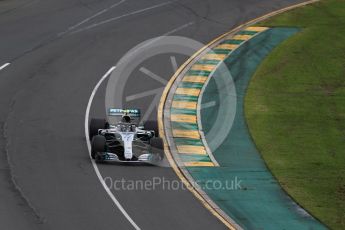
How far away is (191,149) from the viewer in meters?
31.4

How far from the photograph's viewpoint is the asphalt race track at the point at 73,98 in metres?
25.1

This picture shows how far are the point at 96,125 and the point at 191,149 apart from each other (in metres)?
3.58

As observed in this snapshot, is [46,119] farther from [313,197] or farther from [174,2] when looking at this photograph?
[174,2]

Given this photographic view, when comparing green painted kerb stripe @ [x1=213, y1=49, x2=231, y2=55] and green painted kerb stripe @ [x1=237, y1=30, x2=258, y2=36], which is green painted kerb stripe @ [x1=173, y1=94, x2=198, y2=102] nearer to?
green painted kerb stripe @ [x1=213, y1=49, x2=231, y2=55]

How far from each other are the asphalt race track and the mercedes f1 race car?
46 cm

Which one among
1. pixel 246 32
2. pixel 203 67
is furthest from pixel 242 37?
pixel 203 67

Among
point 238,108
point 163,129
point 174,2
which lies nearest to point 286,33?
point 174,2

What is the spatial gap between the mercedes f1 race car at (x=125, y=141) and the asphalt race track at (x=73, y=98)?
456 millimetres

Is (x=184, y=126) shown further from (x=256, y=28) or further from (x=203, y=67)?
(x=256, y=28)

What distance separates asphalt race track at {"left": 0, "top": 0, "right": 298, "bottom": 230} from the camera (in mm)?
25109

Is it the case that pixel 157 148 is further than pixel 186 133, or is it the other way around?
pixel 186 133

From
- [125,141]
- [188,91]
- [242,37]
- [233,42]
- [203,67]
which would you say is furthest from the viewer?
[242,37]

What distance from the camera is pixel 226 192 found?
27734 millimetres

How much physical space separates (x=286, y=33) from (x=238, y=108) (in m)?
13.0
